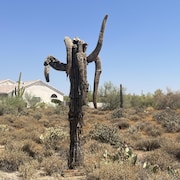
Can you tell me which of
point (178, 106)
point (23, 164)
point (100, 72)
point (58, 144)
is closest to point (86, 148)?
point (58, 144)

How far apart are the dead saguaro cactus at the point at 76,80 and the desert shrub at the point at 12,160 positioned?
178 cm

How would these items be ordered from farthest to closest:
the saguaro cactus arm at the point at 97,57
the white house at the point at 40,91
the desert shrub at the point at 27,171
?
the white house at the point at 40,91 < the saguaro cactus arm at the point at 97,57 < the desert shrub at the point at 27,171

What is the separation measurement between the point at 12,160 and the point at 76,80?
3.34 m

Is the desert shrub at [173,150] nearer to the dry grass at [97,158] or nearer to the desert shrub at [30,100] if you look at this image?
the dry grass at [97,158]

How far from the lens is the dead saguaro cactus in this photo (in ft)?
27.8

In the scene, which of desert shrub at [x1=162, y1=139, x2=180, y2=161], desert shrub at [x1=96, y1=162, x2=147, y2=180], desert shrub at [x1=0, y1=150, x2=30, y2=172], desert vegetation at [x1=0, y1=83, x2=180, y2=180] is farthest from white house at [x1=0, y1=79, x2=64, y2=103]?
desert shrub at [x1=96, y1=162, x2=147, y2=180]

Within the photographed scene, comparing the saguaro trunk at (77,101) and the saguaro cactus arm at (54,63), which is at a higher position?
the saguaro cactus arm at (54,63)

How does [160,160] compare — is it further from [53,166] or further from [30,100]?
[30,100]

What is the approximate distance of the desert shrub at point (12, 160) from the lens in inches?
370

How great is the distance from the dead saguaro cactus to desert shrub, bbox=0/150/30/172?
5.83 feet

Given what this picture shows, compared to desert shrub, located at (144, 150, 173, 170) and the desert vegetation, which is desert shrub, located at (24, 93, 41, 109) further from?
desert shrub, located at (144, 150, 173, 170)

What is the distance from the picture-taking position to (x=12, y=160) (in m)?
9.65

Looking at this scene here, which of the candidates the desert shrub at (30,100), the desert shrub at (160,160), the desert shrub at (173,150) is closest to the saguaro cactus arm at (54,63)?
the desert shrub at (160,160)

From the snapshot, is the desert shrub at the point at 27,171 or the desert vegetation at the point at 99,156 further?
the desert shrub at the point at 27,171
